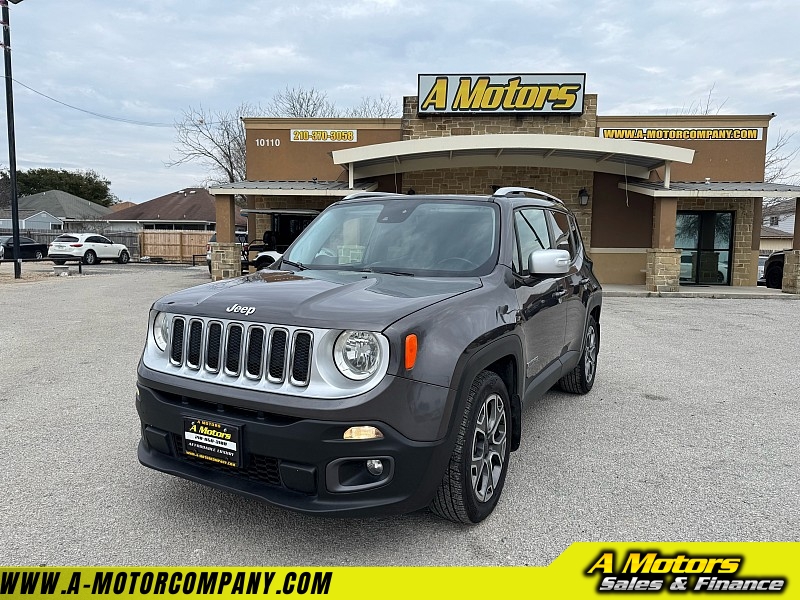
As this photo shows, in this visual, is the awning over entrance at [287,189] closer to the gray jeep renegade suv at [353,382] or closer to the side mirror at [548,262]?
the side mirror at [548,262]

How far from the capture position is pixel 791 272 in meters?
16.4

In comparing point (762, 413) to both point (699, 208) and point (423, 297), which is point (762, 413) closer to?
point (423, 297)

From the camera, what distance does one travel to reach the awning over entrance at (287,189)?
53.7 ft

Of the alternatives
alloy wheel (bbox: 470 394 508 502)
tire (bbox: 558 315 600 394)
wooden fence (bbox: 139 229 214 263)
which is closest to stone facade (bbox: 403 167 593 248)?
tire (bbox: 558 315 600 394)

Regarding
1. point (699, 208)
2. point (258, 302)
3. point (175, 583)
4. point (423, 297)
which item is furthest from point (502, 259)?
point (699, 208)

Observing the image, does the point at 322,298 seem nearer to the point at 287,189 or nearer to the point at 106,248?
the point at 287,189

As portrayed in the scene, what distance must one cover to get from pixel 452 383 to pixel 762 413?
4.05 meters

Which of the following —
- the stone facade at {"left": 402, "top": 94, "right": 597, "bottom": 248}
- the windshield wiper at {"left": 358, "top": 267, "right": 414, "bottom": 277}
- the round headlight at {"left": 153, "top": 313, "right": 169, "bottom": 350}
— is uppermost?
the stone facade at {"left": 402, "top": 94, "right": 597, "bottom": 248}

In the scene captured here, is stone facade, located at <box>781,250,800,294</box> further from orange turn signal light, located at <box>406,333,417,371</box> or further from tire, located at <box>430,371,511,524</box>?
orange turn signal light, located at <box>406,333,417,371</box>

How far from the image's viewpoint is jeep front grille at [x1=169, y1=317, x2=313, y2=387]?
106 inches

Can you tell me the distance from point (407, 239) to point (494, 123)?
1567 cm

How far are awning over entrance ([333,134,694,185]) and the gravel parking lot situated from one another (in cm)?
912

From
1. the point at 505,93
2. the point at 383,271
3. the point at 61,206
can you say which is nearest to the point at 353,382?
the point at 383,271

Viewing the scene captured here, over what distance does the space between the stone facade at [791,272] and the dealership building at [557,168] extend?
5.30 feet
